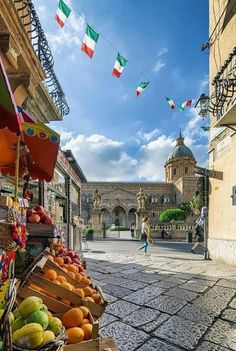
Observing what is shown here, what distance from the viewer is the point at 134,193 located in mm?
62188

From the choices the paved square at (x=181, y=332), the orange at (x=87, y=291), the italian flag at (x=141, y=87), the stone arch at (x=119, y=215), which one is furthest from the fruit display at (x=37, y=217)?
the stone arch at (x=119, y=215)

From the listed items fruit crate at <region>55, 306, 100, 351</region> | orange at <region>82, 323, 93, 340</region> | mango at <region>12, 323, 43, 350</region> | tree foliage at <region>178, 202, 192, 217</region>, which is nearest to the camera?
mango at <region>12, 323, 43, 350</region>

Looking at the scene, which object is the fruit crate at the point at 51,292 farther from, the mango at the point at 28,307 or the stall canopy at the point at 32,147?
the stall canopy at the point at 32,147

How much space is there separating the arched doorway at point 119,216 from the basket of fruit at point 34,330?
60390mm

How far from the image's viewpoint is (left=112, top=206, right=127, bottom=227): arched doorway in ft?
202

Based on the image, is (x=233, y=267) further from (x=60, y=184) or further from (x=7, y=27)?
(x=7, y=27)

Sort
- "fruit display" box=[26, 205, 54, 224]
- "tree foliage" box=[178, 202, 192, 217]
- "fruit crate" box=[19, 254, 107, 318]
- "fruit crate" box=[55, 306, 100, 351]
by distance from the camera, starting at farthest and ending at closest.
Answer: "tree foliage" box=[178, 202, 192, 217] → "fruit display" box=[26, 205, 54, 224] → "fruit crate" box=[19, 254, 107, 318] → "fruit crate" box=[55, 306, 100, 351]

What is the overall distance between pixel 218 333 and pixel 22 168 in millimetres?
3471

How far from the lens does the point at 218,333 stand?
3.26m

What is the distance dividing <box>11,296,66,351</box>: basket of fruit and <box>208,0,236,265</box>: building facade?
6.75 m

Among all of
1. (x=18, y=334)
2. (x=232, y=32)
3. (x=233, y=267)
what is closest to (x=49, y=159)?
(x=18, y=334)

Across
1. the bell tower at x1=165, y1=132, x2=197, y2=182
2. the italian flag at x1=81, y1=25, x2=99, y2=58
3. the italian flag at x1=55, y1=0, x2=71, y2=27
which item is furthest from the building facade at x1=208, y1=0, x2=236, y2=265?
the bell tower at x1=165, y1=132, x2=197, y2=182

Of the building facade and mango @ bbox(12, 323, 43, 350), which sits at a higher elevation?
the building facade

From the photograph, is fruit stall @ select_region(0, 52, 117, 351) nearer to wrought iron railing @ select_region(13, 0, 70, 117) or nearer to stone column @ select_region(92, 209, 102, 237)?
wrought iron railing @ select_region(13, 0, 70, 117)
